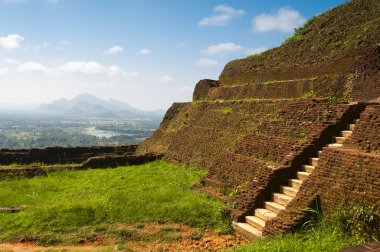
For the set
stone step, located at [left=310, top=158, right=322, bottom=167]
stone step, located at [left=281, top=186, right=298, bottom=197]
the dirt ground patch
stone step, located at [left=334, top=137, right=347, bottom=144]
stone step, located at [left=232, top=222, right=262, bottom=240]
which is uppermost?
stone step, located at [left=334, top=137, right=347, bottom=144]

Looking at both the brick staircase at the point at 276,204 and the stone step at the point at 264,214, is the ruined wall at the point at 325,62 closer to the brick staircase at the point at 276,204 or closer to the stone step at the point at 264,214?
the brick staircase at the point at 276,204

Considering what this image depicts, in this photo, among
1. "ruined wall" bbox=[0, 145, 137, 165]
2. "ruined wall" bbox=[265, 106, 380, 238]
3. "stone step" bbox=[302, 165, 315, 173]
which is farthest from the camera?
"ruined wall" bbox=[0, 145, 137, 165]

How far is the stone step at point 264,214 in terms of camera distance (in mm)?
8475

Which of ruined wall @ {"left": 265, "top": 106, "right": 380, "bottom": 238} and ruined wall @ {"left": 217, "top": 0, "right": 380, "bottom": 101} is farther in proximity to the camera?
ruined wall @ {"left": 217, "top": 0, "right": 380, "bottom": 101}

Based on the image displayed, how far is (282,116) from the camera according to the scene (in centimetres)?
1133

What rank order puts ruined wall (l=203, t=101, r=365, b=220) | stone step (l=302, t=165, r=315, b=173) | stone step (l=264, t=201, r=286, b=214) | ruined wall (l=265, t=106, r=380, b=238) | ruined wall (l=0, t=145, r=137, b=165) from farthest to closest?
ruined wall (l=0, t=145, r=137, b=165) → ruined wall (l=203, t=101, r=365, b=220) → stone step (l=302, t=165, r=315, b=173) → stone step (l=264, t=201, r=286, b=214) → ruined wall (l=265, t=106, r=380, b=238)

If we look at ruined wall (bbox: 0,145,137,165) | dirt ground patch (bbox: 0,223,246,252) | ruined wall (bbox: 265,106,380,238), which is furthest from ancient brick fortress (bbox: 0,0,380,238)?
dirt ground patch (bbox: 0,223,246,252)

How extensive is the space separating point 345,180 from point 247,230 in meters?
2.49

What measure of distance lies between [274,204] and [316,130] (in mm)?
2328

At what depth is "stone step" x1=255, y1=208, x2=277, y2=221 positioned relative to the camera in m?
8.48

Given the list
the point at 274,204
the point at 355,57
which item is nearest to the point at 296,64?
the point at 355,57

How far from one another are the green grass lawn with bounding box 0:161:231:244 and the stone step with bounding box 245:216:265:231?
0.57 meters

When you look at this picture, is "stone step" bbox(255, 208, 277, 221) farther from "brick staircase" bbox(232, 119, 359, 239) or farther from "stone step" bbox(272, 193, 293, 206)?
"stone step" bbox(272, 193, 293, 206)

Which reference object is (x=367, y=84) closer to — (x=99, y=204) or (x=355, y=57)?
(x=355, y=57)
